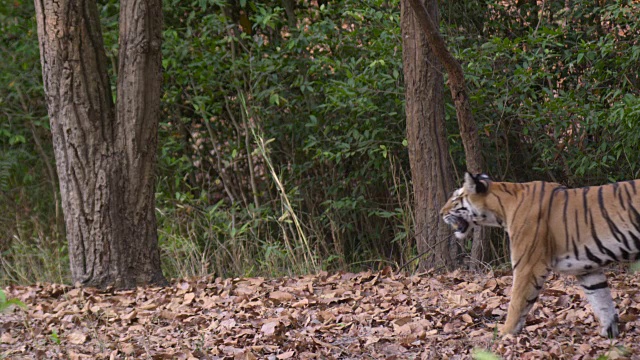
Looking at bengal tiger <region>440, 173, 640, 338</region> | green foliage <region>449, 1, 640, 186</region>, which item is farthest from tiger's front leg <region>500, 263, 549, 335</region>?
green foliage <region>449, 1, 640, 186</region>

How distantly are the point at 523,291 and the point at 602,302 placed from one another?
0.51 meters

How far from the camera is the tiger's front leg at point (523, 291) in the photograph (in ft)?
15.4

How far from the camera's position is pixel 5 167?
12.2 m

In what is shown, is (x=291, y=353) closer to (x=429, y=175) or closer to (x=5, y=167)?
(x=429, y=175)

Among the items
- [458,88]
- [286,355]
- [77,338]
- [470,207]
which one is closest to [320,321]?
[286,355]

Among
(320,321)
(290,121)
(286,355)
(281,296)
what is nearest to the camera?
(286,355)

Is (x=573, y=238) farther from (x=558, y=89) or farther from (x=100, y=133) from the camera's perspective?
(x=558, y=89)

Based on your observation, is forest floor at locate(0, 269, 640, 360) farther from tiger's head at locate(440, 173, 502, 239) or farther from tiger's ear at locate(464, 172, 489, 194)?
tiger's ear at locate(464, 172, 489, 194)

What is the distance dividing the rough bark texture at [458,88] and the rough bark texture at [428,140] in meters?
0.26

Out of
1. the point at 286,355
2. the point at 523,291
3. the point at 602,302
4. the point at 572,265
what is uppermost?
the point at 572,265

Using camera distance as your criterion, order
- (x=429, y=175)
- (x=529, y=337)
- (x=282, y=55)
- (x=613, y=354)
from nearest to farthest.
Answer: (x=613, y=354) → (x=529, y=337) → (x=429, y=175) → (x=282, y=55)

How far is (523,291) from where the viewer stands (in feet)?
15.5

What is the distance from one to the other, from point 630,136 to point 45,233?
30.0 ft

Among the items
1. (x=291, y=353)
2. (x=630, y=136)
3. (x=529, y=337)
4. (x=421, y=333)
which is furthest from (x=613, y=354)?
(x=630, y=136)
